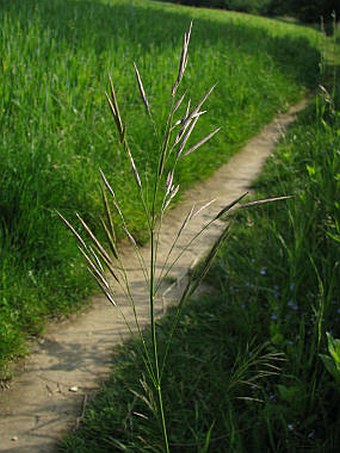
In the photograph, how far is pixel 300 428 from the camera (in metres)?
2.43

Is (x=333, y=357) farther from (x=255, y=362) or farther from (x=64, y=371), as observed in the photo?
(x=64, y=371)

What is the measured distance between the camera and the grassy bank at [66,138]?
11.8 feet

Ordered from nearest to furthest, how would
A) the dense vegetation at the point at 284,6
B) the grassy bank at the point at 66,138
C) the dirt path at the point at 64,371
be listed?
1. the dirt path at the point at 64,371
2. the grassy bank at the point at 66,138
3. the dense vegetation at the point at 284,6

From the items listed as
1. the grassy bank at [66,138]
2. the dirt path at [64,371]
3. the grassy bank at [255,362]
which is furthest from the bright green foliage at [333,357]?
the grassy bank at [66,138]

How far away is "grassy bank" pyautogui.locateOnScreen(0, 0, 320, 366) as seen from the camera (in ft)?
11.8

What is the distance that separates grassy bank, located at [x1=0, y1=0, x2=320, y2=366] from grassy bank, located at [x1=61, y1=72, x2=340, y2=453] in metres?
0.68

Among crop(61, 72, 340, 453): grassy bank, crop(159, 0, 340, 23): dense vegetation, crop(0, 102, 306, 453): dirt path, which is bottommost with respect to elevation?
crop(0, 102, 306, 453): dirt path

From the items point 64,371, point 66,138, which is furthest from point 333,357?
point 66,138

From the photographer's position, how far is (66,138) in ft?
15.0

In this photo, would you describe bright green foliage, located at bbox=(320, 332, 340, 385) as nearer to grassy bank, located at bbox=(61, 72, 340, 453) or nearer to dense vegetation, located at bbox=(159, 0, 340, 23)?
grassy bank, located at bbox=(61, 72, 340, 453)

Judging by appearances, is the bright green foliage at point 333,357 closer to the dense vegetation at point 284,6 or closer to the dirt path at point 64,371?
the dirt path at point 64,371

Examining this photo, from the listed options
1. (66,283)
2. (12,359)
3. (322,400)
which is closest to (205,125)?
(66,283)

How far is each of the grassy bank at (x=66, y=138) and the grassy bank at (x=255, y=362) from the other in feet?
2.23

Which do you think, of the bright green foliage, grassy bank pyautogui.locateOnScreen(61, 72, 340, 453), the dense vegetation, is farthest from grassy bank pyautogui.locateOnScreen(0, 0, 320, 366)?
the dense vegetation
